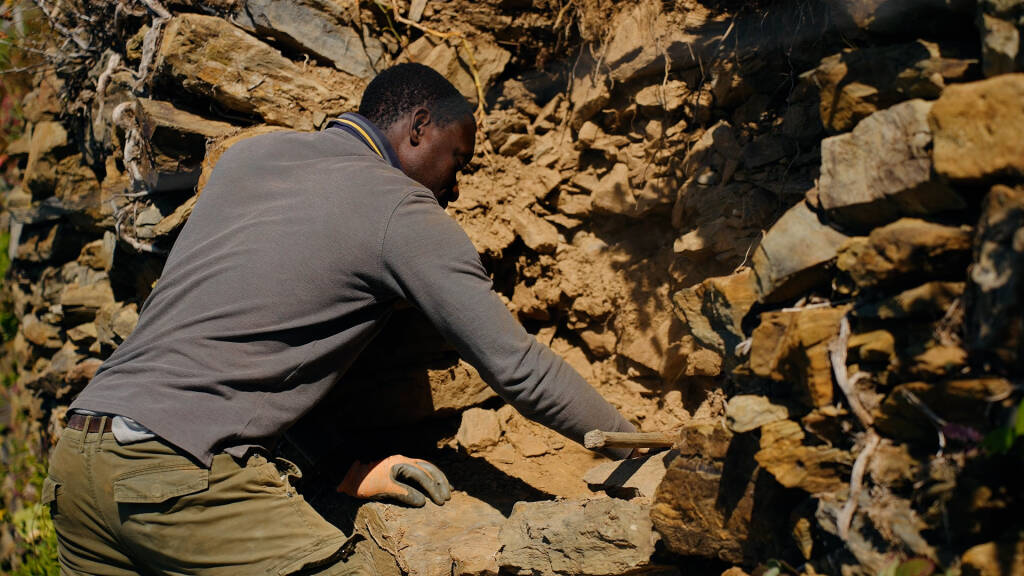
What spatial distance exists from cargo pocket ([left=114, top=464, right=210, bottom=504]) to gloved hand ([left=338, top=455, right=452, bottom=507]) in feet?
2.64

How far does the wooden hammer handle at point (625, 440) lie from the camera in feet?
7.71

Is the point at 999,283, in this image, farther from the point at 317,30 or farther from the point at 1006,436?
the point at 317,30

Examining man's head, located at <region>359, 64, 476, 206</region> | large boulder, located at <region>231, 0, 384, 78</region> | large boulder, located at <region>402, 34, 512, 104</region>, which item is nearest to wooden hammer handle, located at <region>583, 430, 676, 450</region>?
man's head, located at <region>359, 64, 476, 206</region>

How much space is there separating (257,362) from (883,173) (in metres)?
1.85

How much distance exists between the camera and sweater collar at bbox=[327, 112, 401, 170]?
2635mm

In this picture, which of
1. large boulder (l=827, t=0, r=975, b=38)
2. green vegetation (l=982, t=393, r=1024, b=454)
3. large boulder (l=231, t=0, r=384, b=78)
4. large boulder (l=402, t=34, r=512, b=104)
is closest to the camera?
green vegetation (l=982, t=393, r=1024, b=454)

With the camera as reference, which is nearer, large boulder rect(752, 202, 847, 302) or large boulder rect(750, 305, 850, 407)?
large boulder rect(750, 305, 850, 407)

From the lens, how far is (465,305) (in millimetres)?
2262

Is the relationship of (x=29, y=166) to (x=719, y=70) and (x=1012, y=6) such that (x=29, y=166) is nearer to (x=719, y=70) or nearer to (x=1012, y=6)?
(x=719, y=70)

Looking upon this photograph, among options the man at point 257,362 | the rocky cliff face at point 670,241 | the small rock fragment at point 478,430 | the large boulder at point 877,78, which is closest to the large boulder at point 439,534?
the rocky cliff face at point 670,241

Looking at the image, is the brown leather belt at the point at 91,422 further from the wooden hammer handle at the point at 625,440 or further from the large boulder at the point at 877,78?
the large boulder at the point at 877,78

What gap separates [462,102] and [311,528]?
1645 mm

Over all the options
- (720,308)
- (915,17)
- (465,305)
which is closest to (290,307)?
(465,305)

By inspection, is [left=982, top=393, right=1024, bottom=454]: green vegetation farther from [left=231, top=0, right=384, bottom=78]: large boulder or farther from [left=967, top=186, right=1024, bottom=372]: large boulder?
[left=231, top=0, right=384, bottom=78]: large boulder
